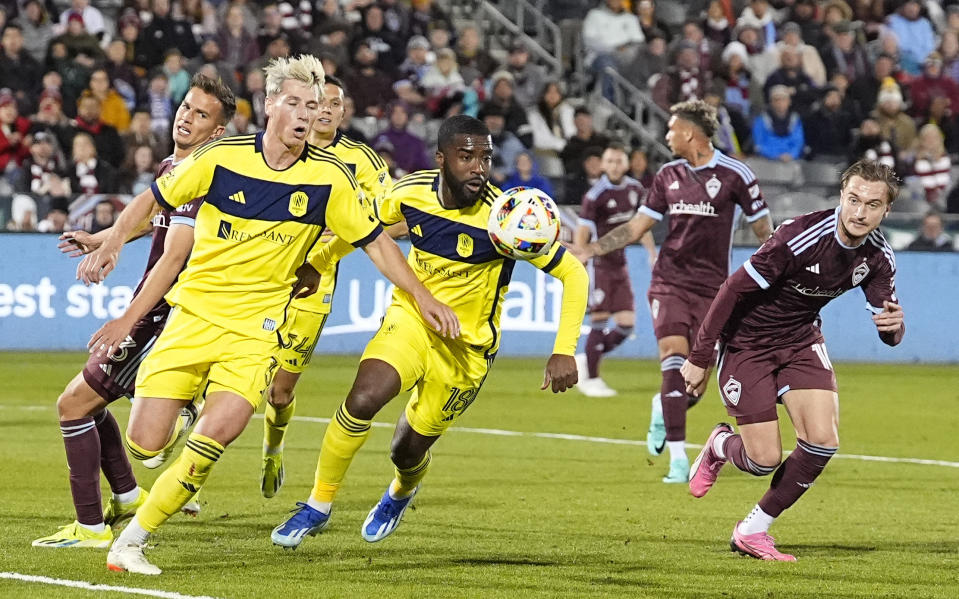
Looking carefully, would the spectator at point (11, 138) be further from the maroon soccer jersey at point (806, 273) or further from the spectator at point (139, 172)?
the maroon soccer jersey at point (806, 273)

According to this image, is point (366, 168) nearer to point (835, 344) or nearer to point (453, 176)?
point (453, 176)

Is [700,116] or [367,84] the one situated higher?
[700,116]

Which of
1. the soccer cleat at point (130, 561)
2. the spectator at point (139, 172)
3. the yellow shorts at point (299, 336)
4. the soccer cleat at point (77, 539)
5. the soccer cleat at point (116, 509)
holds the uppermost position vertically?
the yellow shorts at point (299, 336)

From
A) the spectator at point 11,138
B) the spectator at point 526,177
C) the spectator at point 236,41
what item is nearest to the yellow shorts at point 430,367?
the spectator at point 526,177

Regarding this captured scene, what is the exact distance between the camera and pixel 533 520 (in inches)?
346

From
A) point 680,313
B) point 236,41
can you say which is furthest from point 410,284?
point 236,41

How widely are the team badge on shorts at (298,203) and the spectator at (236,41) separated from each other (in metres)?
14.8

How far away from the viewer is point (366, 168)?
9039mm

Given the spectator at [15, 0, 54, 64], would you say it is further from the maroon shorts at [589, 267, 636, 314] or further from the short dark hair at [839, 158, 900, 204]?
the short dark hair at [839, 158, 900, 204]

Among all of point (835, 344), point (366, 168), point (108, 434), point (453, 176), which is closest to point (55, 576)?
point (108, 434)

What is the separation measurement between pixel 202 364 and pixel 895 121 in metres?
18.8

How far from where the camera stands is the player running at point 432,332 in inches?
295

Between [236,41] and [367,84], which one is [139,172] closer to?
[236,41]

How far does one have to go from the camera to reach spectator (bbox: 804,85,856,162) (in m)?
23.5
